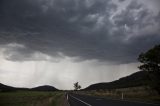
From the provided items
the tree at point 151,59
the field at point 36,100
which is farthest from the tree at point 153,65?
the field at point 36,100

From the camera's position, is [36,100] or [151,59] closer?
[151,59]

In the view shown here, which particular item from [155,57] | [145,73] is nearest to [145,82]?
[145,73]

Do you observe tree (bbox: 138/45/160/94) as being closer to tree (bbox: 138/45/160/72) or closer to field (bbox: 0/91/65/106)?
tree (bbox: 138/45/160/72)

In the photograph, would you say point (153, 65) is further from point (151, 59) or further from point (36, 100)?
point (36, 100)

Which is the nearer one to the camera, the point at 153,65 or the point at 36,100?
the point at 153,65

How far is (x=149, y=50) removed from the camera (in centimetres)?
4334

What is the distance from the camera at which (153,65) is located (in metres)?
42.7

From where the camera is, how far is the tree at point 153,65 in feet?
137

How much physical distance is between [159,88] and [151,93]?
231 inches

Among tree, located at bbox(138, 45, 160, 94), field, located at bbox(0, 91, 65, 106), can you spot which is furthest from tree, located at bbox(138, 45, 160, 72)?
field, located at bbox(0, 91, 65, 106)

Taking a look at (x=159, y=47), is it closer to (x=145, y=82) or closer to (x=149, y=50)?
(x=149, y=50)

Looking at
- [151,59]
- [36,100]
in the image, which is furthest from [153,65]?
[36,100]

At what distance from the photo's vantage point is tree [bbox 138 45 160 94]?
1649 inches

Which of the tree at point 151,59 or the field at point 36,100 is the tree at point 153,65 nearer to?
the tree at point 151,59
